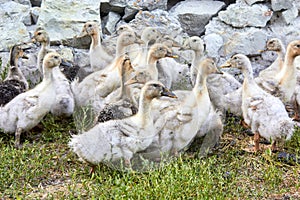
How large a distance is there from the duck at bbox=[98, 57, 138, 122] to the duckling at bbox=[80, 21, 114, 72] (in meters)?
0.80

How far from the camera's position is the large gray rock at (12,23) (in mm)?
9016

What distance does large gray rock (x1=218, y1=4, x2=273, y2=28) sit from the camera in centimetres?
904

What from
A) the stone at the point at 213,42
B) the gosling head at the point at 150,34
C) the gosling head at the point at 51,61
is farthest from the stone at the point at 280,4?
the gosling head at the point at 51,61

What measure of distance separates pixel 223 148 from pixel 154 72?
39.6 inches

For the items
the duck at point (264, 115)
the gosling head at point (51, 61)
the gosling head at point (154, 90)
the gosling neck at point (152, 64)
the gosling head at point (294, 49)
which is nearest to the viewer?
the gosling head at point (154, 90)

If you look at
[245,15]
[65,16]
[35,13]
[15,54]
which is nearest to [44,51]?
[15,54]

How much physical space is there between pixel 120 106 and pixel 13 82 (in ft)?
6.04

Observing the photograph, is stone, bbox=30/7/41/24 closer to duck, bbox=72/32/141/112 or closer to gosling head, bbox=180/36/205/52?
gosling head, bbox=180/36/205/52

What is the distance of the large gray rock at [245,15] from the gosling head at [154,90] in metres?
3.12

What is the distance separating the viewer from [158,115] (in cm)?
631

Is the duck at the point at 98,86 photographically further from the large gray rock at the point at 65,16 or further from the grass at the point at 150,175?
the large gray rock at the point at 65,16

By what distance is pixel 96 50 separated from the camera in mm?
8203

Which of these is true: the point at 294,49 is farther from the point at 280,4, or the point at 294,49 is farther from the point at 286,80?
the point at 280,4

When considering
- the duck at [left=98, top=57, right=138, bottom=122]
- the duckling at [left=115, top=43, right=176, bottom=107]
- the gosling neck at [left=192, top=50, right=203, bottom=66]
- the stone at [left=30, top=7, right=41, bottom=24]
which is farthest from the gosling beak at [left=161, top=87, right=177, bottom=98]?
the stone at [left=30, top=7, right=41, bottom=24]
